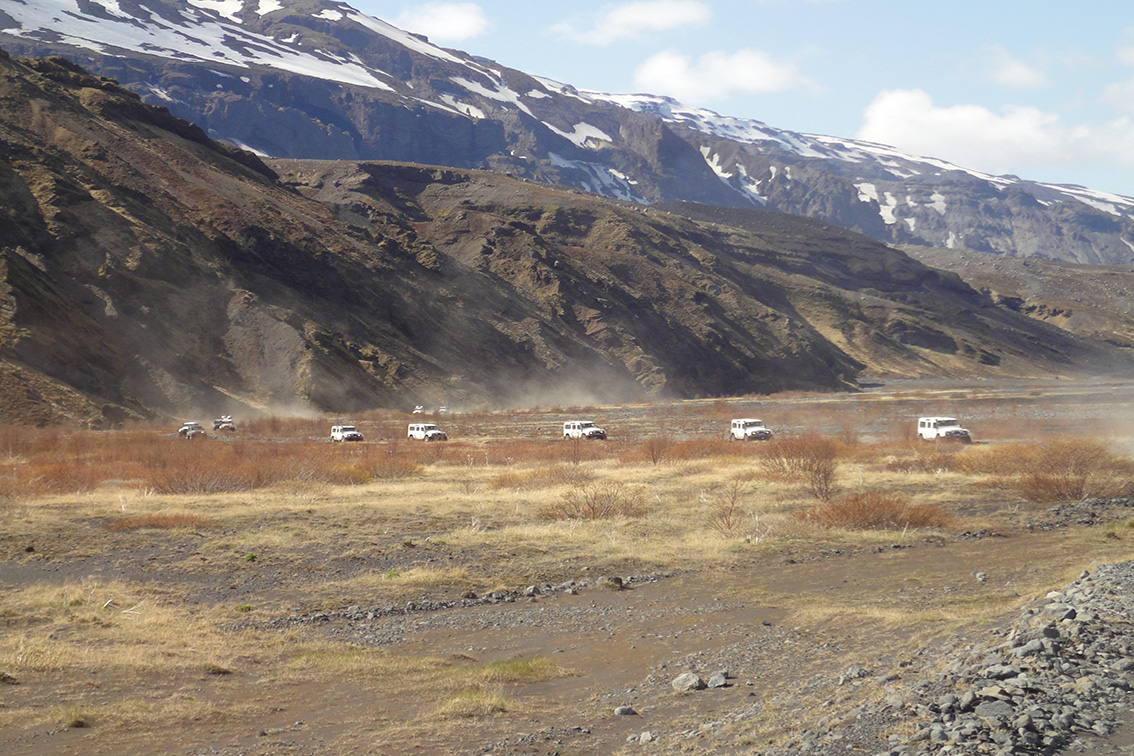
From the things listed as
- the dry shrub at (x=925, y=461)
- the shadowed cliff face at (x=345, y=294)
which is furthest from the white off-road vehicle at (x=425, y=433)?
the dry shrub at (x=925, y=461)

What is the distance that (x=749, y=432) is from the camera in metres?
46.6

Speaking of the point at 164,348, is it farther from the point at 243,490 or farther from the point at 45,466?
the point at 243,490

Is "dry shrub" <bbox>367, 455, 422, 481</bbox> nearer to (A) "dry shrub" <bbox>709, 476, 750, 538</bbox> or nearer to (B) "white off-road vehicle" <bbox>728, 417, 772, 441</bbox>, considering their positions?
(A) "dry shrub" <bbox>709, 476, 750, 538</bbox>

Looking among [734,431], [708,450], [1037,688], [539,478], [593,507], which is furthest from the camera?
[734,431]

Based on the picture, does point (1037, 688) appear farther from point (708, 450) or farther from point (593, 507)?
point (708, 450)

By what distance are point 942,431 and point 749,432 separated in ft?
31.2

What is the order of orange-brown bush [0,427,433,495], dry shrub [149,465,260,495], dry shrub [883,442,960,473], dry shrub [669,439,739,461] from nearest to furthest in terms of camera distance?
dry shrub [149,465,260,495] < orange-brown bush [0,427,433,495] < dry shrub [883,442,960,473] < dry shrub [669,439,739,461]

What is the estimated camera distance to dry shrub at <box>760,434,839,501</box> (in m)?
27.7

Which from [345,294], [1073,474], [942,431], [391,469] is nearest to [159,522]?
[391,469]

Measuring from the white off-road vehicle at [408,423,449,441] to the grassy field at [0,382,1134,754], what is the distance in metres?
8.29

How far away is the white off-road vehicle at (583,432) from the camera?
49.7 meters

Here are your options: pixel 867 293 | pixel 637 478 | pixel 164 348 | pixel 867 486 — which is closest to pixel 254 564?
pixel 637 478

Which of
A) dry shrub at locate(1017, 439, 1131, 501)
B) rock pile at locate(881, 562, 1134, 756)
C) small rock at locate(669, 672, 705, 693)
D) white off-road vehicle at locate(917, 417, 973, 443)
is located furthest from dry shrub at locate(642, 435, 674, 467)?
A: rock pile at locate(881, 562, 1134, 756)

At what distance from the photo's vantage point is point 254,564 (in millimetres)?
18703
